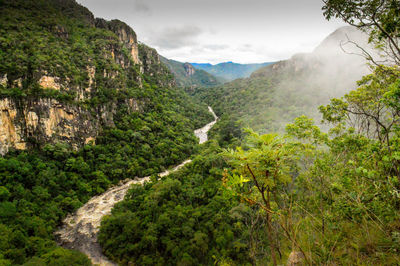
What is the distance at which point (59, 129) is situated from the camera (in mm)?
32250

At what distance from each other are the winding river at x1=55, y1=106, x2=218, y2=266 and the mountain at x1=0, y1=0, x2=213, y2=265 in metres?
1.13

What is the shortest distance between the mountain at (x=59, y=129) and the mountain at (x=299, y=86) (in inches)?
851

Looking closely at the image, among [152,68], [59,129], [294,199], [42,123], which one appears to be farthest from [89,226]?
[152,68]

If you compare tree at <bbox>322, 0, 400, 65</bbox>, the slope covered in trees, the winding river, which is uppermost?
tree at <bbox>322, 0, 400, 65</bbox>

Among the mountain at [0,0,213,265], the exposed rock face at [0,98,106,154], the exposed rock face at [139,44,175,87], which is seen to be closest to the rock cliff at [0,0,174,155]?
the exposed rock face at [0,98,106,154]

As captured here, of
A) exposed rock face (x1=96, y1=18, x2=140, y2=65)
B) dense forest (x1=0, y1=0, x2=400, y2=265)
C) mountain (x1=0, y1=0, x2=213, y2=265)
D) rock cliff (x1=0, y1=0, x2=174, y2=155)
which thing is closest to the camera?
dense forest (x1=0, y1=0, x2=400, y2=265)

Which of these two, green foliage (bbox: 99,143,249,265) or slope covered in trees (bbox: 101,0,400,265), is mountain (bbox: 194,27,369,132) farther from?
slope covered in trees (bbox: 101,0,400,265)

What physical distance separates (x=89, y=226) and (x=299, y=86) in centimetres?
6809

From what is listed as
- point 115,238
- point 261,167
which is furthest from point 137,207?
point 261,167

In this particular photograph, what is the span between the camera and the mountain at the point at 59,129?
21469 millimetres

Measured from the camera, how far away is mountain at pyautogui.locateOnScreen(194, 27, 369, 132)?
44.5 meters

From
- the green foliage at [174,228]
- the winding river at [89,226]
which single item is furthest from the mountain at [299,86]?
the winding river at [89,226]

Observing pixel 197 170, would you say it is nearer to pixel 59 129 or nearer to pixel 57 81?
pixel 59 129

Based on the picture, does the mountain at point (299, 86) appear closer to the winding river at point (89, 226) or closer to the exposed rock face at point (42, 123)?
the winding river at point (89, 226)
